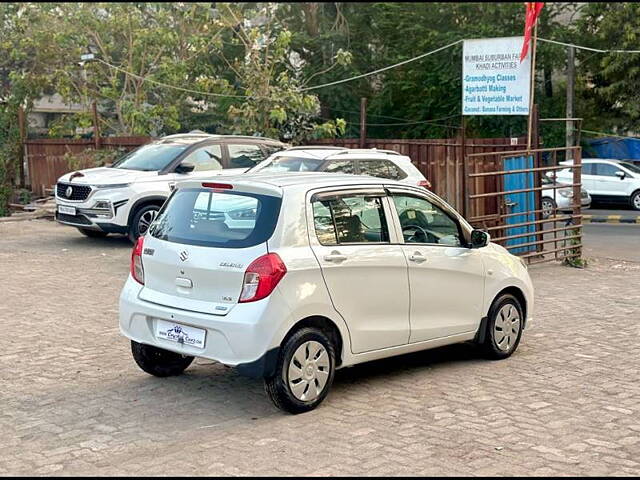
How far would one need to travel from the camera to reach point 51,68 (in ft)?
93.8

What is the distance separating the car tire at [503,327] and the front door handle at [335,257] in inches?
76.0

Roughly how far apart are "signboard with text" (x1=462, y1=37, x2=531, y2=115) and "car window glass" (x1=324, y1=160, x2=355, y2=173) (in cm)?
343

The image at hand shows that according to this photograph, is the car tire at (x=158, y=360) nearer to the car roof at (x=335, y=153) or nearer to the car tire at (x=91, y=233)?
the car roof at (x=335, y=153)

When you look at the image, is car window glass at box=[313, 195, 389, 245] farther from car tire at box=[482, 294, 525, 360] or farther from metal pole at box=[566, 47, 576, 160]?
metal pole at box=[566, 47, 576, 160]

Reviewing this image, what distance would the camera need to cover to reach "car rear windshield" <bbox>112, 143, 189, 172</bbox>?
15.5 metres

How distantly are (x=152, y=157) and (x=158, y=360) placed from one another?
29.2 ft

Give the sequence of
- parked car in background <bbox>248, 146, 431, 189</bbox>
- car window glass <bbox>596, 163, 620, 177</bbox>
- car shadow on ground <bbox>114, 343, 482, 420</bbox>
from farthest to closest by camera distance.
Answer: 1. car window glass <bbox>596, 163, 620, 177</bbox>
2. parked car in background <bbox>248, 146, 431, 189</bbox>
3. car shadow on ground <bbox>114, 343, 482, 420</bbox>

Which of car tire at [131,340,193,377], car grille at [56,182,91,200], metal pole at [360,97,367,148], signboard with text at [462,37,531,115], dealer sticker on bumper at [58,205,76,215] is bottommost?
car tire at [131,340,193,377]

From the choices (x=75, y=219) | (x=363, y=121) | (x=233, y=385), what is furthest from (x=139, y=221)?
(x=233, y=385)

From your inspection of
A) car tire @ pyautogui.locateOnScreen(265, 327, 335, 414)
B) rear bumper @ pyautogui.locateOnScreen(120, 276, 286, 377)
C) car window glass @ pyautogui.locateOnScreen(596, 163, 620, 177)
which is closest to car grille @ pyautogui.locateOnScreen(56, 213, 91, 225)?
rear bumper @ pyautogui.locateOnScreen(120, 276, 286, 377)

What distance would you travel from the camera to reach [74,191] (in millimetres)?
15234

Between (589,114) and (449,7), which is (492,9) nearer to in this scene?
(449,7)

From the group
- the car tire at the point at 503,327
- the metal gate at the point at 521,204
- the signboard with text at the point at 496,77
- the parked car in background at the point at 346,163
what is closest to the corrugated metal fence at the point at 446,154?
the metal gate at the point at 521,204

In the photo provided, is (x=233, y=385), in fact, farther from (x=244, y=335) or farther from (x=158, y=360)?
(x=244, y=335)
